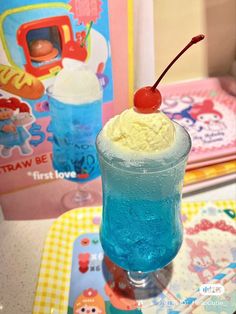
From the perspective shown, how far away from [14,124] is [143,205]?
0.28 meters

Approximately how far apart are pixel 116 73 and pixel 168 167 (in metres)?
0.25

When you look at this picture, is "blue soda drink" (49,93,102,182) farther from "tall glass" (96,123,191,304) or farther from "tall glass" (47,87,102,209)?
"tall glass" (96,123,191,304)

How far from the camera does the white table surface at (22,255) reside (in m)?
0.60

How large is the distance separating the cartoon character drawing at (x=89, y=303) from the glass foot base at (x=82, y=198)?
0.20 metres

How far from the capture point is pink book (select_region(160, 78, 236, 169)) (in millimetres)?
843

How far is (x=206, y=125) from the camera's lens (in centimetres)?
95

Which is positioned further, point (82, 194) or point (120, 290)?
point (82, 194)

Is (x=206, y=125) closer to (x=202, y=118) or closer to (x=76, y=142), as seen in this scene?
(x=202, y=118)

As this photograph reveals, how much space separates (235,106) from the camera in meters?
1.02

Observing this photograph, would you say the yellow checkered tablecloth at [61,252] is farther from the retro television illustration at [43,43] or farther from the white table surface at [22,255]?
the retro television illustration at [43,43]

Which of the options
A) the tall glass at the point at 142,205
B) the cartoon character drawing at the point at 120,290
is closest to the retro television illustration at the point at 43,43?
the tall glass at the point at 142,205

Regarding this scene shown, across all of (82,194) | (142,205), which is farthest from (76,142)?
(142,205)

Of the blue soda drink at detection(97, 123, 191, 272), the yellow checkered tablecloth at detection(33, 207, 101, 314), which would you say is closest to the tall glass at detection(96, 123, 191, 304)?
the blue soda drink at detection(97, 123, 191, 272)

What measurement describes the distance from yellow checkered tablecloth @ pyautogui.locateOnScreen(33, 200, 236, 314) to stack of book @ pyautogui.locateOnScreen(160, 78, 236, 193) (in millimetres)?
71
